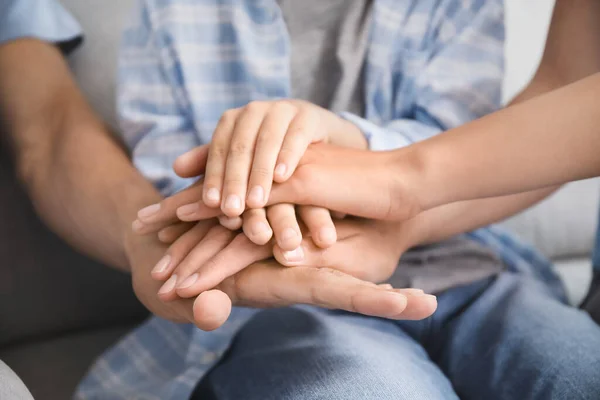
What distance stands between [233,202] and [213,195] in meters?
0.02

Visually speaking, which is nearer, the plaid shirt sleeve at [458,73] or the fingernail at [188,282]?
the fingernail at [188,282]

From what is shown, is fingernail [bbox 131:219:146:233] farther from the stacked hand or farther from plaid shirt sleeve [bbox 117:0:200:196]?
plaid shirt sleeve [bbox 117:0:200:196]

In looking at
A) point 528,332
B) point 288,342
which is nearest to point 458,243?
point 528,332

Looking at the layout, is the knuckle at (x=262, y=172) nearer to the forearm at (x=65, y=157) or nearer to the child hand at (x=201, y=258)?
the child hand at (x=201, y=258)

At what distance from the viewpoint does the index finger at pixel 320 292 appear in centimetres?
39

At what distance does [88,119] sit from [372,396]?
0.48m

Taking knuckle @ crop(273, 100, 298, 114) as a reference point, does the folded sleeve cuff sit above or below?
below

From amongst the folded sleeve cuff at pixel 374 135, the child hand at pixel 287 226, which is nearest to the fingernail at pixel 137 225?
the child hand at pixel 287 226

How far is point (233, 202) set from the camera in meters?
0.47

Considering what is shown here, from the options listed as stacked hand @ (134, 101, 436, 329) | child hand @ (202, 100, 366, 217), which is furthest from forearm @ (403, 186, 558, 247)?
child hand @ (202, 100, 366, 217)

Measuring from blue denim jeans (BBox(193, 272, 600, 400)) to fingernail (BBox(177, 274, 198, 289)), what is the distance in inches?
4.5

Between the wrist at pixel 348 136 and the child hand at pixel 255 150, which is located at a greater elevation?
the child hand at pixel 255 150

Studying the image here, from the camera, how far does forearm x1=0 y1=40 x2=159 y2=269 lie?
64cm

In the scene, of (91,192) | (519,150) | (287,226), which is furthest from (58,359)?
(519,150)
